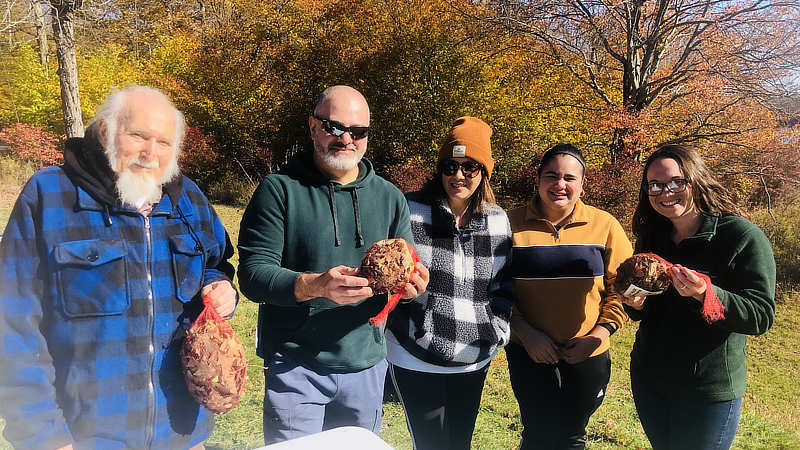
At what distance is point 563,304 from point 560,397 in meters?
0.57

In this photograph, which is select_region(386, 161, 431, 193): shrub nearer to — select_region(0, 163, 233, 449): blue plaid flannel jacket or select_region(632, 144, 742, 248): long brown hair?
select_region(632, 144, 742, 248): long brown hair

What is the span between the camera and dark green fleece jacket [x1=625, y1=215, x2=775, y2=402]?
2.56 metres

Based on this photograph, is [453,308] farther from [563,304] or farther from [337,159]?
[337,159]

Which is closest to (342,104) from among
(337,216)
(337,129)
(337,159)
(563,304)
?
(337,129)

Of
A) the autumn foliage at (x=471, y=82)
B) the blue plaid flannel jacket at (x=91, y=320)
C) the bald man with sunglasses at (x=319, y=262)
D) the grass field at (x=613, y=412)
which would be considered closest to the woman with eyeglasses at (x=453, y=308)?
the bald man with sunglasses at (x=319, y=262)

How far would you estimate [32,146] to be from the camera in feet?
61.8

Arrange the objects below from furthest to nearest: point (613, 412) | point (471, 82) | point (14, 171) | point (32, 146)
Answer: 1. point (32, 146)
2. point (14, 171)
3. point (471, 82)
4. point (613, 412)

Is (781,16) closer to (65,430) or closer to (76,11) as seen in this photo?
(65,430)

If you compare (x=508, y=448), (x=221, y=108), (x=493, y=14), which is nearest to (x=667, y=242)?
(x=508, y=448)

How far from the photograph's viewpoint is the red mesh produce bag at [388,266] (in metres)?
2.29

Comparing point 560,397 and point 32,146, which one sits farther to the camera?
point 32,146

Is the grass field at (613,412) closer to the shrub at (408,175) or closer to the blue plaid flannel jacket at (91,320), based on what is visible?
the blue plaid flannel jacket at (91,320)

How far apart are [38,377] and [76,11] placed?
607 inches

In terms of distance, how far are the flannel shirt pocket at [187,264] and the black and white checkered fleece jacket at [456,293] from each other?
116cm
